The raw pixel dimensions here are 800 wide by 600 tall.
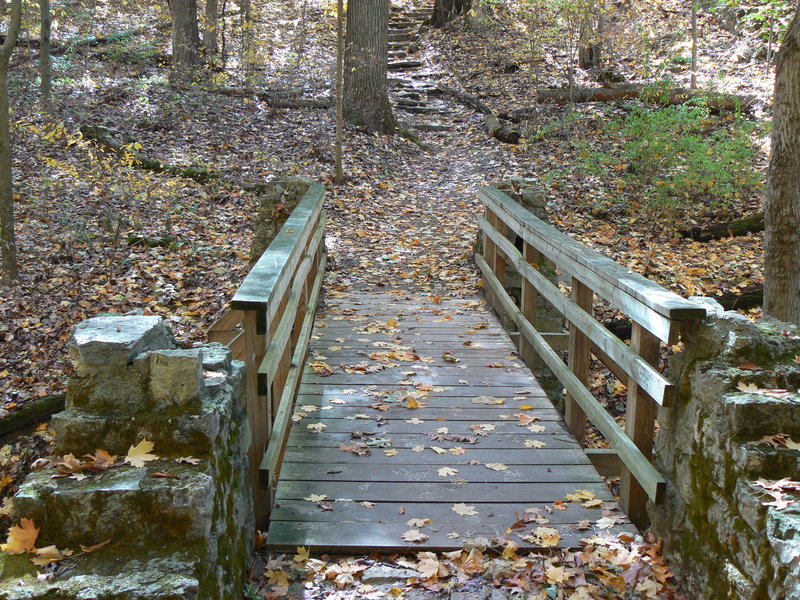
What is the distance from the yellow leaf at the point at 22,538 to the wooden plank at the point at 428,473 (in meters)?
1.84

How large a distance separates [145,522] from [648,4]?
21780mm

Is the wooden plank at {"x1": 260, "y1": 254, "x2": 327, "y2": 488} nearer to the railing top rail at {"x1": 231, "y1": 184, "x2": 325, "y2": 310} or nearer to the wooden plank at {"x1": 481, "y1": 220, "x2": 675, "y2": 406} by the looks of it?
the railing top rail at {"x1": 231, "y1": 184, "x2": 325, "y2": 310}

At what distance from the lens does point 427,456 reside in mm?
4324

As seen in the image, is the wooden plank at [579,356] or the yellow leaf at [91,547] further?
the wooden plank at [579,356]

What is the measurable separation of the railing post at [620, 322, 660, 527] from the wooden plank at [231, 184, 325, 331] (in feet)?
6.25

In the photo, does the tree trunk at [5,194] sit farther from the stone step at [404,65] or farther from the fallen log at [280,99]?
the stone step at [404,65]

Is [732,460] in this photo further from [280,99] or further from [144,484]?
[280,99]

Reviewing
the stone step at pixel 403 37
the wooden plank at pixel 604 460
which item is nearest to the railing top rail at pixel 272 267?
the wooden plank at pixel 604 460

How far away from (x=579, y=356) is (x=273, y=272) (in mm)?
2192

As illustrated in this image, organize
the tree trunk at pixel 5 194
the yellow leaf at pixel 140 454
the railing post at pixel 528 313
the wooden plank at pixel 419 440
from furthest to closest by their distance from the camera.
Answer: the tree trunk at pixel 5 194, the railing post at pixel 528 313, the wooden plank at pixel 419 440, the yellow leaf at pixel 140 454

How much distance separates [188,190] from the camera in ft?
38.4

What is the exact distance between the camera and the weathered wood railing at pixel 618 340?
325cm

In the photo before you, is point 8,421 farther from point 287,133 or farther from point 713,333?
point 287,133

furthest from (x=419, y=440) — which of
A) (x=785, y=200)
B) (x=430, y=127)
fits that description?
(x=430, y=127)
